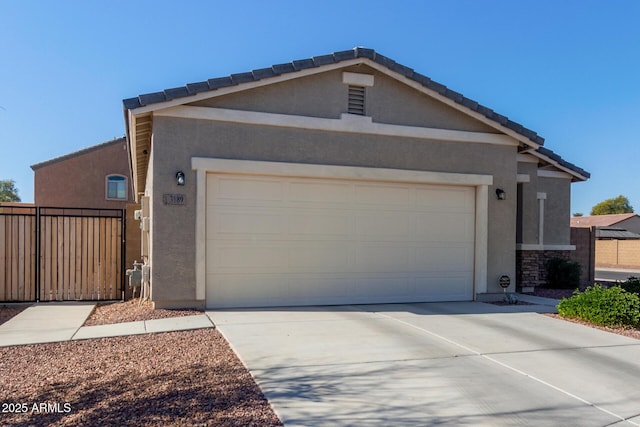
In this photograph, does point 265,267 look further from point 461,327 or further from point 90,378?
point 90,378

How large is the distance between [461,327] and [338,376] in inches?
135

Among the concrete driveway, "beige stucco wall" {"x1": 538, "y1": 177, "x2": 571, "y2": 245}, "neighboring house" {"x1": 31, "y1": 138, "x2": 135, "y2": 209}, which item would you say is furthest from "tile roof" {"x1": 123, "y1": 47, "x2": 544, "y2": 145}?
"neighboring house" {"x1": 31, "y1": 138, "x2": 135, "y2": 209}

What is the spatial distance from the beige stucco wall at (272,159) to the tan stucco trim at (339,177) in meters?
0.12

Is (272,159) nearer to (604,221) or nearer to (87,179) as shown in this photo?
(87,179)

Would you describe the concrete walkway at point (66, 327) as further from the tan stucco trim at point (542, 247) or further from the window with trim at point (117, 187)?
the window with trim at point (117, 187)

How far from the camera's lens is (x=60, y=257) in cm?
1073

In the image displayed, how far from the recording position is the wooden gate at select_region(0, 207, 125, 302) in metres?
10.4

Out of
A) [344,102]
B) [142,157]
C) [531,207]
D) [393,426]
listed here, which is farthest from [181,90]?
[531,207]

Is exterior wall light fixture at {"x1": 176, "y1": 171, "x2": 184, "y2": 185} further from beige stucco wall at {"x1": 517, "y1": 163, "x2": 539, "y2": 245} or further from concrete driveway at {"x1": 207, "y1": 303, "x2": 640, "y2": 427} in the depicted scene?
beige stucco wall at {"x1": 517, "y1": 163, "x2": 539, "y2": 245}

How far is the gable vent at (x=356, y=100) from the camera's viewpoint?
9.98m

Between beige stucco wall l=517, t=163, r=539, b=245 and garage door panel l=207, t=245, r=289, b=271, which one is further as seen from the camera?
beige stucco wall l=517, t=163, r=539, b=245

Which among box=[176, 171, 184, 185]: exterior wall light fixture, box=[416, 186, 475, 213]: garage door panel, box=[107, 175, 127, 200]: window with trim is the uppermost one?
box=[107, 175, 127, 200]: window with trim

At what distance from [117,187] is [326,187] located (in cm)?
2265

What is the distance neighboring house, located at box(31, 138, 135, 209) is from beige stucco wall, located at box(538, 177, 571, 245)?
74.5ft
